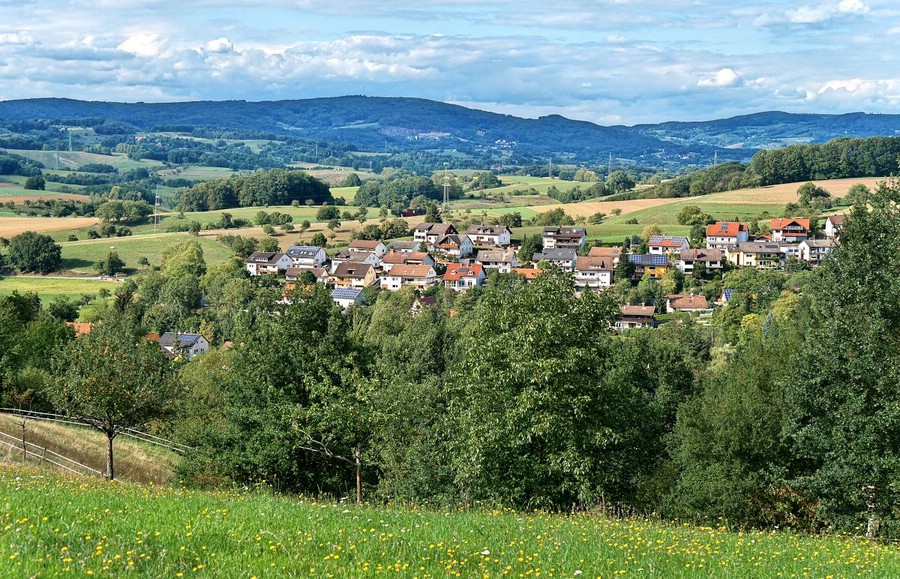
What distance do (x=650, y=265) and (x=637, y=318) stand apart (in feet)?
65.3

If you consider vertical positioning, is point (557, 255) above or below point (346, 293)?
above

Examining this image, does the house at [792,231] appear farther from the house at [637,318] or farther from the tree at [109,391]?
the tree at [109,391]

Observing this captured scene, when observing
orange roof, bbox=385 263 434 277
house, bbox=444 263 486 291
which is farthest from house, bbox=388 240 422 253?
house, bbox=444 263 486 291

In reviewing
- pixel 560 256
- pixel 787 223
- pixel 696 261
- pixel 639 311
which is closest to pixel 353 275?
pixel 560 256

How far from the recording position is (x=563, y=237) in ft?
385

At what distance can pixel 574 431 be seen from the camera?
17719 millimetres

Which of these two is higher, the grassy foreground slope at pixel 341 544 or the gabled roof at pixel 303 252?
the grassy foreground slope at pixel 341 544

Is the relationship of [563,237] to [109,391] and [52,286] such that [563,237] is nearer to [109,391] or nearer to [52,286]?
[52,286]

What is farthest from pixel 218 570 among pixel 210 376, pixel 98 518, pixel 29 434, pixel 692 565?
pixel 210 376

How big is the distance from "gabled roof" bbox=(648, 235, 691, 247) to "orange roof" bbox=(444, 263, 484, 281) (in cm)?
2073

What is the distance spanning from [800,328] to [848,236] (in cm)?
607

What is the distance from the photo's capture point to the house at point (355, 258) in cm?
10781

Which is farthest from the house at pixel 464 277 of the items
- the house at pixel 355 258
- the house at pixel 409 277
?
the house at pixel 355 258

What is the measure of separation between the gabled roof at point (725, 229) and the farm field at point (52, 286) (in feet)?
223
